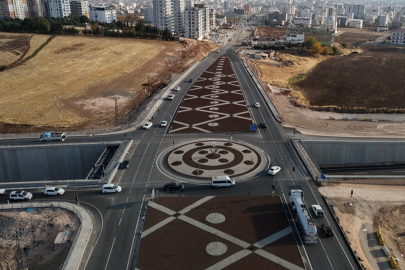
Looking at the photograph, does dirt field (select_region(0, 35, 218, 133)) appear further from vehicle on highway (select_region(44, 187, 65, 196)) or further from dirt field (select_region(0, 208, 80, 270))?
dirt field (select_region(0, 208, 80, 270))

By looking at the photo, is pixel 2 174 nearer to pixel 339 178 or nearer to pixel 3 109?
pixel 3 109

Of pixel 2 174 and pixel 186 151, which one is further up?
pixel 186 151

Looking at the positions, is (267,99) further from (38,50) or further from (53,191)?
(38,50)

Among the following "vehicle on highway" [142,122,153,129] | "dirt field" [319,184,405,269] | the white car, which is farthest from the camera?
"vehicle on highway" [142,122,153,129]

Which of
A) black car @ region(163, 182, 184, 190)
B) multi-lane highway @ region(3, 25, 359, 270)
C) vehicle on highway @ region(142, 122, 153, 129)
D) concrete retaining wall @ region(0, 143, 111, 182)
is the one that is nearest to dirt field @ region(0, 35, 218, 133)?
vehicle on highway @ region(142, 122, 153, 129)

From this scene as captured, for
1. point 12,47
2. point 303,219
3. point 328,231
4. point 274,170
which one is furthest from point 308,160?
point 12,47

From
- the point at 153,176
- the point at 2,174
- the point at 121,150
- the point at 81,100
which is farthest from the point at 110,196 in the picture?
the point at 81,100

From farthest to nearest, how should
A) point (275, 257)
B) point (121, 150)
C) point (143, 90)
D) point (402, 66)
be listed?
point (402, 66) → point (143, 90) → point (121, 150) → point (275, 257)
